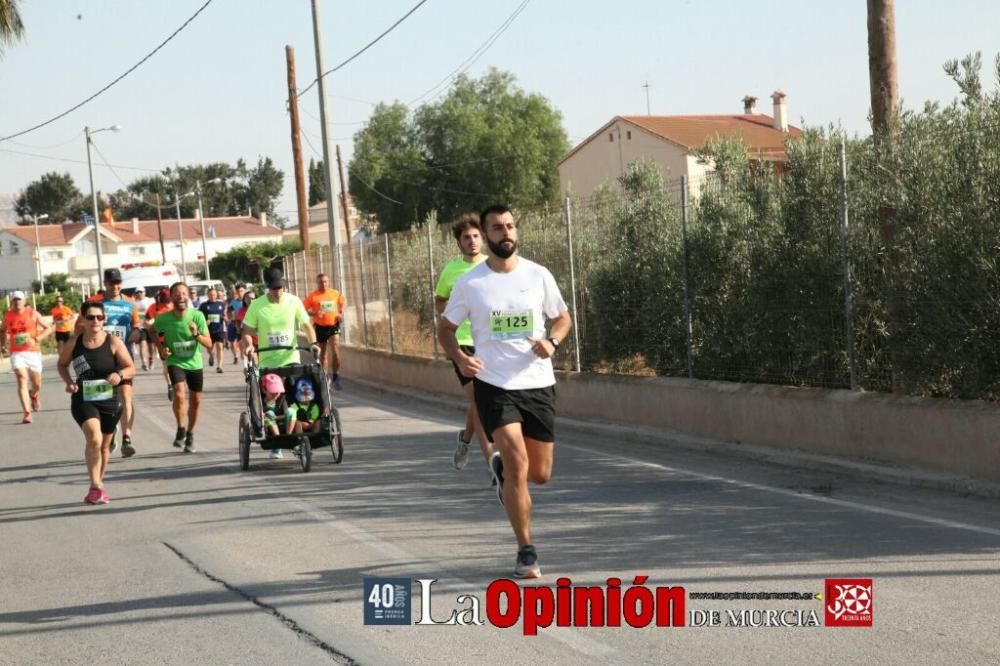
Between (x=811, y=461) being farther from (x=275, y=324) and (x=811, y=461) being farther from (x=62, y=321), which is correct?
(x=62, y=321)

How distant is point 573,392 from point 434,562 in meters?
7.68

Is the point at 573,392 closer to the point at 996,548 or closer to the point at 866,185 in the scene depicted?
the point at 866,185

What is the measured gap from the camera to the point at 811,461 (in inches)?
439

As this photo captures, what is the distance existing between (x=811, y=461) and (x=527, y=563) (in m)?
4.50

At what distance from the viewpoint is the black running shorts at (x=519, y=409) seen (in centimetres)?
736

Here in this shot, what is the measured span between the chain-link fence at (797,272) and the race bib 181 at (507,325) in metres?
4.24

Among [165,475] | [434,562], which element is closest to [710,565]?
[434,562]

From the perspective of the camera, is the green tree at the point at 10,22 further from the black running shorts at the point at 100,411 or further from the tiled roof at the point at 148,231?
the tiled roof at the point at 148,231

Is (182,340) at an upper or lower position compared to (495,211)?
lower

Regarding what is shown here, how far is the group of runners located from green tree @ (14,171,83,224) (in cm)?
12827

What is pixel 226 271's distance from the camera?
93125 millimetres

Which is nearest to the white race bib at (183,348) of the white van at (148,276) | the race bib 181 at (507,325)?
the race bib 181 at (507,325)

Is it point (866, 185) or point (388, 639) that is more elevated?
point (866, 185)

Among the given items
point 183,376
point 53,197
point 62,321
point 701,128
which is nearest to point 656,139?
point 701,128
